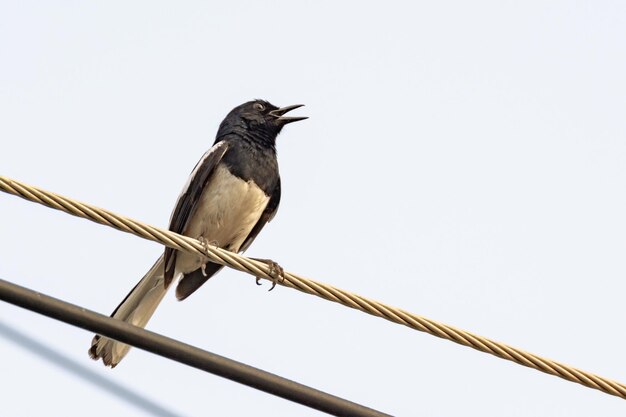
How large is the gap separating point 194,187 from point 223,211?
0.99ft

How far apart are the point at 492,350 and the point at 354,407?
2.12ft

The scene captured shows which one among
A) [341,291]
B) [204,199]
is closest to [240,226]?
[204,199]

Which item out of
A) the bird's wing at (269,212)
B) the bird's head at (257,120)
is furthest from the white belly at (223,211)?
the bird's head at (257,120)

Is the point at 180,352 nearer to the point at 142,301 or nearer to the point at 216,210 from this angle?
the point at 142,301

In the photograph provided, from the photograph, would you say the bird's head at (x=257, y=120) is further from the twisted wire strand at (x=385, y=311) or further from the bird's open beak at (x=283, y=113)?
the twisted wire strand at (x=385, y=311)

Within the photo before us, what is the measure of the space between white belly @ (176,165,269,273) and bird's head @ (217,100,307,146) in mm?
601

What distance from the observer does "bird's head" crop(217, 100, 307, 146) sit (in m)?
7.40

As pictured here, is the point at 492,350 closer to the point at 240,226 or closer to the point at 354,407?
the point at 354,407

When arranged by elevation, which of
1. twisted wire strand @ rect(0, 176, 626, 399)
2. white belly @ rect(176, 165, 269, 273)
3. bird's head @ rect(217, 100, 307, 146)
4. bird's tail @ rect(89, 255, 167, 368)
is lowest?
bird's tail @ rect(89, 255, 167, 368)

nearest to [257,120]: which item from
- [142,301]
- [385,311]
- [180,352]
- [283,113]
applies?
[283,113]

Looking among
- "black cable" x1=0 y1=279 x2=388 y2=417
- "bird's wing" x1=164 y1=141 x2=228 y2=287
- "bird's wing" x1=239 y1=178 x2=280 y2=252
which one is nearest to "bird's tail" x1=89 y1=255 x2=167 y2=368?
"bird's wing" x1=164 y1=141 x2=228 y2=287

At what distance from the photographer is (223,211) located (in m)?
6.72

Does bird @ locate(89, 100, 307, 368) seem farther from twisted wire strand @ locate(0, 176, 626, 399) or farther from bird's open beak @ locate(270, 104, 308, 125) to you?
twisted wire strand @ locate(0, 176, 626, 399)

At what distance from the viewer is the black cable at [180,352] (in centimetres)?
310
